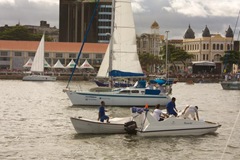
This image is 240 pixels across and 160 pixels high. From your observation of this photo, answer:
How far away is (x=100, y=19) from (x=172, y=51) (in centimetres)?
2345

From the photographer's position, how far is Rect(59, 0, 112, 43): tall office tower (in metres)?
167

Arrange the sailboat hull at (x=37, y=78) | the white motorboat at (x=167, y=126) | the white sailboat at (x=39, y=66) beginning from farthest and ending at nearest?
the white sailboat at (x=39, y=66) < the sailboat hull at (x=37, y=78) < the white motorboat at (x=167, y=126)

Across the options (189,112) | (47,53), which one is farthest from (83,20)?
(189,112)

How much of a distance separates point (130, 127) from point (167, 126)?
6.70 feet

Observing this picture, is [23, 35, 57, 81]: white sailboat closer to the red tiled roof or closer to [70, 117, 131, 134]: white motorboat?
the red tiled roof

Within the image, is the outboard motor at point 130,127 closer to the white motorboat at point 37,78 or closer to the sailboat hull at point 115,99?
the sailboat hull at point 115,99

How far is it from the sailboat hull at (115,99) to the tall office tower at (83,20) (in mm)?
119192

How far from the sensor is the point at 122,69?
50.1 metres

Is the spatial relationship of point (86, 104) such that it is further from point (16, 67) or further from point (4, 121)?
point (16, 67)

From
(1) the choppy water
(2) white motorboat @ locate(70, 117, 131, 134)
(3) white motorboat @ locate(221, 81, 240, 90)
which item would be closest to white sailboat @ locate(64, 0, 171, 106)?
(1) the choppy water

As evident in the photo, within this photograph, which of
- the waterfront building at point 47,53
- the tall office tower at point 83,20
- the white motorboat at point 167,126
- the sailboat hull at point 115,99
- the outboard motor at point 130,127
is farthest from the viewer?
the tall office tower at point 83,20

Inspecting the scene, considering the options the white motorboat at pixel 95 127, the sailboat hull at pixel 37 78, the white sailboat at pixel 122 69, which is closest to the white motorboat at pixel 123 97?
the white sailboat at pixel 122 69

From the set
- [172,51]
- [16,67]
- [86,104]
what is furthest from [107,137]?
[172,51]

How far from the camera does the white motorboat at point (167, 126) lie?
100.0 feet
